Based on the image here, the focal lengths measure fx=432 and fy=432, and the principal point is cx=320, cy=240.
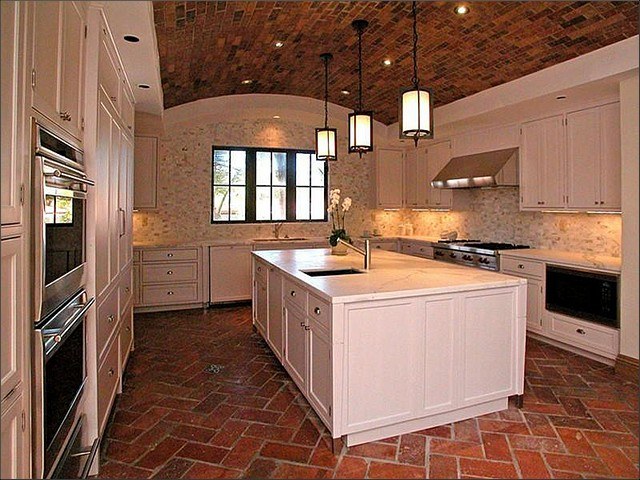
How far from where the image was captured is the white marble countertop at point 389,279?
8.37ft

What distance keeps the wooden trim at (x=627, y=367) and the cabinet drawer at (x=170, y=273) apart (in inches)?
194

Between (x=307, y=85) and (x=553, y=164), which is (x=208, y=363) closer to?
(x=307, y=85)

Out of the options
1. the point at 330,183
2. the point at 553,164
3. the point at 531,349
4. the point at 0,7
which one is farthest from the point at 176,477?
the point at 330,183

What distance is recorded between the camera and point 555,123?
4.66 meters

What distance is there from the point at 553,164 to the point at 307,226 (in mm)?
3828

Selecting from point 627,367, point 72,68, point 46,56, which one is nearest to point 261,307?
point 72,68

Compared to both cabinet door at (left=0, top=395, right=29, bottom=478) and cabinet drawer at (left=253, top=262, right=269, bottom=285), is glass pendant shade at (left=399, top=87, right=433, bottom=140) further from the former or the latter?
cabinet door at (left=0, top=395, right=29, bottom=478)

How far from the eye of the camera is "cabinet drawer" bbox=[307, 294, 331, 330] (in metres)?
2.53

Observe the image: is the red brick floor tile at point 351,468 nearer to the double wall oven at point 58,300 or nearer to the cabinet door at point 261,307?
the double wall oven at point 58,300

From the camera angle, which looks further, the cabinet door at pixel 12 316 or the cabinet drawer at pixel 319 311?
the cabinet drawer at pixel 319 311

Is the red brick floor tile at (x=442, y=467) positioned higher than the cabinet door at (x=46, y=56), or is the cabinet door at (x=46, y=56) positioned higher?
the cabinet door at (x=46, y=56)

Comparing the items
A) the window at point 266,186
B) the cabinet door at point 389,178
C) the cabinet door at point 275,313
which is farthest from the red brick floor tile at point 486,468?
the cabinet door at point 389,178

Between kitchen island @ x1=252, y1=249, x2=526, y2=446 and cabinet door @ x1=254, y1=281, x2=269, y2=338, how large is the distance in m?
1.05

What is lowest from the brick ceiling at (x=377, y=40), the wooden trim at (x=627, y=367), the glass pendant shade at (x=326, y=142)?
the wooden trim at (x=627, y=367)
